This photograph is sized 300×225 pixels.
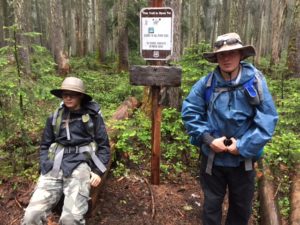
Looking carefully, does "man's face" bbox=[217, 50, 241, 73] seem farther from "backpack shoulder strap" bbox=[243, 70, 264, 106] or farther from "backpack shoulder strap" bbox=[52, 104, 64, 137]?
"backpack shoulder strap" bbox=[52, 104, 64, 137]

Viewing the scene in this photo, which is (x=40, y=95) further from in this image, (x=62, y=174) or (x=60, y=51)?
(x=60, y=51)

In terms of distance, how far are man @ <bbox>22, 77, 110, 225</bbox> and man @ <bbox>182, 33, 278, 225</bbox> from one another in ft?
3.95

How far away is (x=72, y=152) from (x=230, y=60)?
7.01 ft

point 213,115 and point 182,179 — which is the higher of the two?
point 213,115

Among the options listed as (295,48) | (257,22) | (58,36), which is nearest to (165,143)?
(295,48)

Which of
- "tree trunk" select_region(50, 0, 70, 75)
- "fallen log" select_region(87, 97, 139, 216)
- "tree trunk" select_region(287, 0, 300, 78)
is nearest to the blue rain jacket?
"fallen log" select_region(87, 97, 139, 216)

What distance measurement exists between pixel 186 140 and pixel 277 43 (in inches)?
581

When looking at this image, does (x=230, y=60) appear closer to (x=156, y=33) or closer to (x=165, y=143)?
(x=156, y=33)

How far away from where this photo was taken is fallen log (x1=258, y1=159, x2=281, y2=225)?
4.15 m

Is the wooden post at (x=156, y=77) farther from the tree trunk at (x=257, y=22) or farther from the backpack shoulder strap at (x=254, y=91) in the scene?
the tree trunk at (x=257, y=22)

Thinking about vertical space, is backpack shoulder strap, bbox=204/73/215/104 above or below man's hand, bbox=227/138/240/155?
above

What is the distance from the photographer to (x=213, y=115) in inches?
130

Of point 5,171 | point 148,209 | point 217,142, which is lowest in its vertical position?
point 148,209

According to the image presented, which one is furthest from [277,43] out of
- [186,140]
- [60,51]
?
[186,140]
